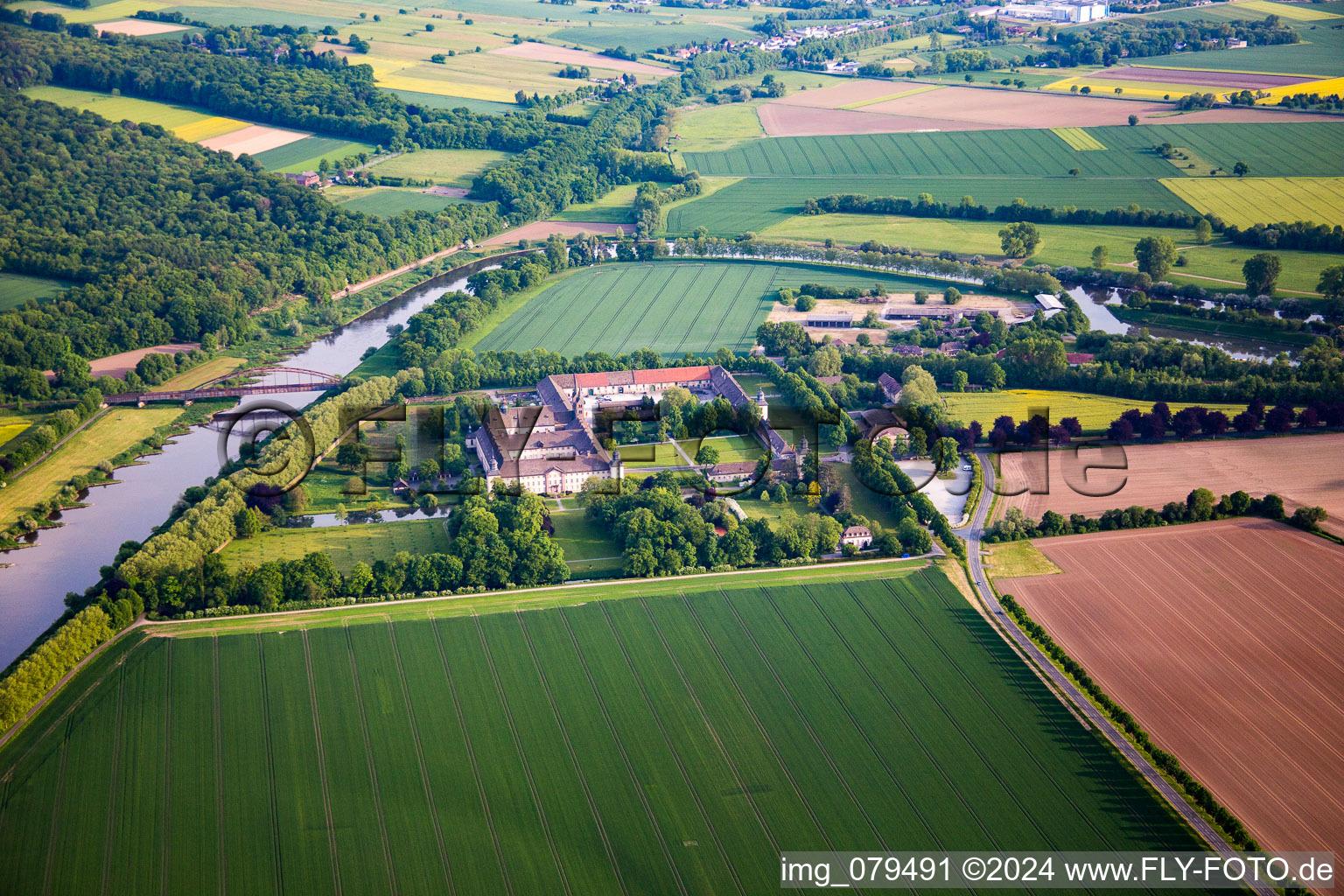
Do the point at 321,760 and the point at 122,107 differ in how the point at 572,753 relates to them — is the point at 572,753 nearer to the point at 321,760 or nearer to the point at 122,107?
the point at 321,760

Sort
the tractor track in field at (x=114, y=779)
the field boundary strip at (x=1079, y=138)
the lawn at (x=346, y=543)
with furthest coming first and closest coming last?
the field boundary strip at (x=1079, y=138)
the lawn at (x=346, y=543)
the tractor track in field at (x=114, y=779)

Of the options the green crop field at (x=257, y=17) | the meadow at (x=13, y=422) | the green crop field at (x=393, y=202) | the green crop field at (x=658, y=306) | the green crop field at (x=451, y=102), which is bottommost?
the meadow at (x=13, y=422)

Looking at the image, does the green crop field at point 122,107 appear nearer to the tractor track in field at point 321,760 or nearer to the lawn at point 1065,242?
the lawn at point 1065,242

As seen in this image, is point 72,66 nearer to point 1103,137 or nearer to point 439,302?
point 439,302

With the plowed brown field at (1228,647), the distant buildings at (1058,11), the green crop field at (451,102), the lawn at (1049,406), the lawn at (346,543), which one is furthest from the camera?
the distant buildings at (1058,11)

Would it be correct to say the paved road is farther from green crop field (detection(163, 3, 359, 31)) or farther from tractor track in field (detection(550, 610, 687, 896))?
green crop field (detection(163, 3, 359, 31))

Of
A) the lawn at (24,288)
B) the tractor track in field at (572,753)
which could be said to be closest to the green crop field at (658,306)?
the lawn at (24,288)
